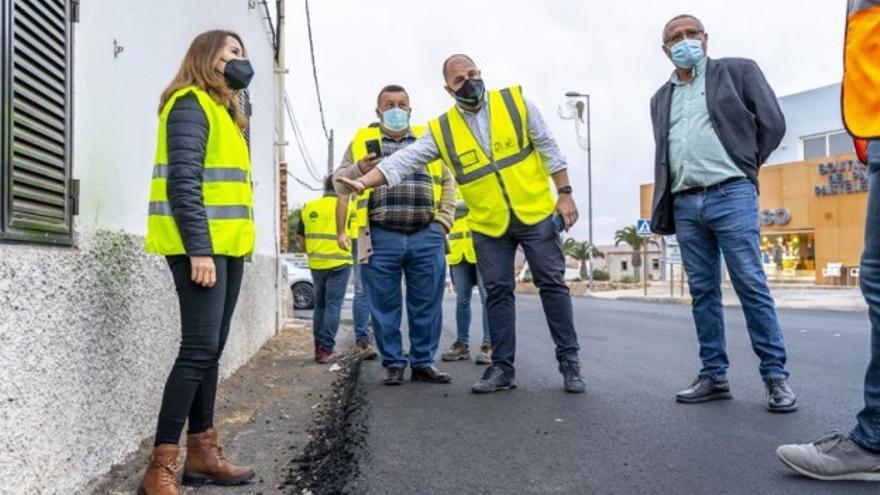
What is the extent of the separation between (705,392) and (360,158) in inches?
104

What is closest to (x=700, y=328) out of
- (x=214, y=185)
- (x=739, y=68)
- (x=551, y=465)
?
(x=739, y=68)

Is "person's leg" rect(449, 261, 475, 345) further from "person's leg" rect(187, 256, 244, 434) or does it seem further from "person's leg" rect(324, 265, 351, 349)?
"person's leg" rect(187, 256, 244, 434)

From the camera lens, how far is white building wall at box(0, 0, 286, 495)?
2.53 meters

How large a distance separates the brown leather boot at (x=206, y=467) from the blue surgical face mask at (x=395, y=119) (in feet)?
9.05

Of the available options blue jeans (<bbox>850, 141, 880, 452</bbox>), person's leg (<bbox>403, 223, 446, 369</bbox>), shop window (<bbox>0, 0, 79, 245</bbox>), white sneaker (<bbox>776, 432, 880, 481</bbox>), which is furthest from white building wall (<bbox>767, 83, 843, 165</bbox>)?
shop window (<bbox>0, 0, 79, 245</bbox>)

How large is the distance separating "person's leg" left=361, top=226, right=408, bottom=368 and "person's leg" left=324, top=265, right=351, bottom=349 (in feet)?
6.04

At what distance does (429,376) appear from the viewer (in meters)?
5.42

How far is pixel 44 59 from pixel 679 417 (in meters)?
3.08

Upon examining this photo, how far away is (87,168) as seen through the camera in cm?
334

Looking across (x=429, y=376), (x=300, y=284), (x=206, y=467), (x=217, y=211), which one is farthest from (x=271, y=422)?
(x=300, y=284)

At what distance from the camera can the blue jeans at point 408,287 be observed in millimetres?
5473

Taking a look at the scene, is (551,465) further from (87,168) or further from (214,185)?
(87,168)

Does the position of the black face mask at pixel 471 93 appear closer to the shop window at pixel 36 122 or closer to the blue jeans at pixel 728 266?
the blue jeans at pixel 728 266

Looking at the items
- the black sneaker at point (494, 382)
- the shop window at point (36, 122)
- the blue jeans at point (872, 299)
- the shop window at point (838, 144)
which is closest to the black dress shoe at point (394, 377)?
the black sneaker at point (494, 382)
